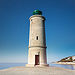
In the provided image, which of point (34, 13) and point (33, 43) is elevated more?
point (34, 13)

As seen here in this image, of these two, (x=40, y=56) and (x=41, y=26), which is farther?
(x=41, y=26)

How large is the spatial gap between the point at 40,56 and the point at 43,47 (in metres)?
1.70

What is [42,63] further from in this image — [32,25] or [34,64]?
[32,25]

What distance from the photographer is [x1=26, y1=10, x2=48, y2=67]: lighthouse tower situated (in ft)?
49.6

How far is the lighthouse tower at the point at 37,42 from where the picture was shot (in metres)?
15.1

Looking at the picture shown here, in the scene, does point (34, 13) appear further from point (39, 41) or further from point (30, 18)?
point (39, 41)

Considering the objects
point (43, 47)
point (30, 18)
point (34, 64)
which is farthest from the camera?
point (30, 18)

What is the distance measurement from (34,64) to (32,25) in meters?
7.20

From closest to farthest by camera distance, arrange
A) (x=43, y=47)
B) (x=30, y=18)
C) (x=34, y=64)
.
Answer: (x=34, y=64) → (x=43, y=47) → (x=30, y=18)

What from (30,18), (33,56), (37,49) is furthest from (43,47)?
(30,18)

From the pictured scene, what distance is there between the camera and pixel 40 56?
15156 mm

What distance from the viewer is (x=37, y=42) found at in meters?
15.7

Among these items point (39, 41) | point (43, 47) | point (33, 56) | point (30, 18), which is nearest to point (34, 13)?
point (30, 18)

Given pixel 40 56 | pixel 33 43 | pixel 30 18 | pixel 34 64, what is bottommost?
pixel 34 64
